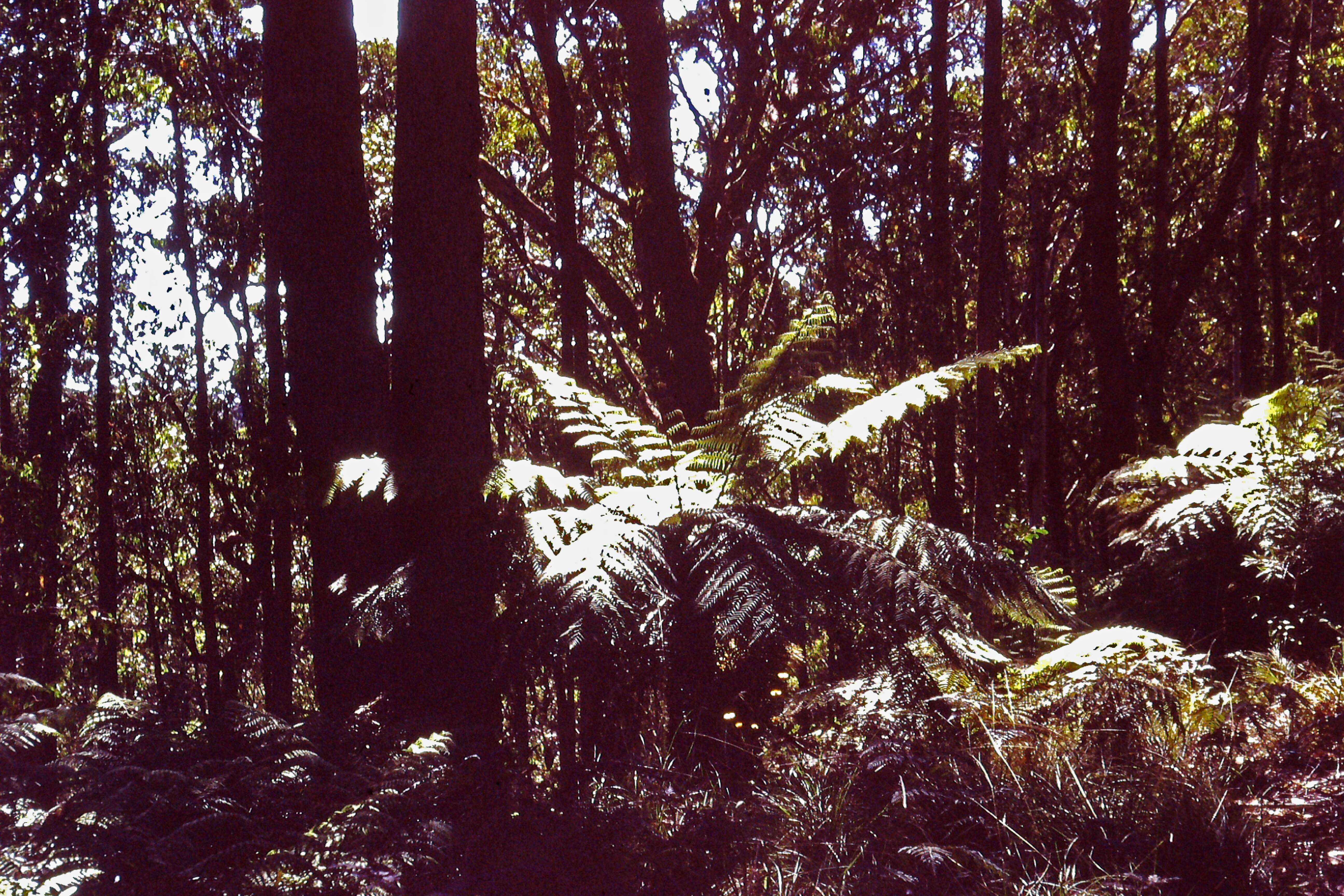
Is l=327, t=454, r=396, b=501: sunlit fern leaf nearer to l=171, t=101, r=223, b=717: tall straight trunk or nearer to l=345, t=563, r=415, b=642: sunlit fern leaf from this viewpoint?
l=345, t=563, r=415, b=642: sunlit fern leaf

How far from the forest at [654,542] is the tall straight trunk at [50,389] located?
3.4 inches

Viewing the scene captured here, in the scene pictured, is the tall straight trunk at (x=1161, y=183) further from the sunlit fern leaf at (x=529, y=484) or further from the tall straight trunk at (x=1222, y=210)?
the sunlit fern leaf at (x=529, y=484)

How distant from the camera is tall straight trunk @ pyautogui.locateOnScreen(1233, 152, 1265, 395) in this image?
9.88 metres

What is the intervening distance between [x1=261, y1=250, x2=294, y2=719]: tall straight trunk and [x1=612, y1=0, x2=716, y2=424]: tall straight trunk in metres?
2.22

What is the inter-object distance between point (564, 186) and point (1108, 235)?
Answer: 4290 mm

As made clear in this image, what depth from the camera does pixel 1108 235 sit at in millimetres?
7840

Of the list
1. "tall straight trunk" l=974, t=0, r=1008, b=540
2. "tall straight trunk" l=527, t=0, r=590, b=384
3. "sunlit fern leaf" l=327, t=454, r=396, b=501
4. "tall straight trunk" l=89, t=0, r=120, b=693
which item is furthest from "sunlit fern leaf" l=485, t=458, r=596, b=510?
"tall straight trunk" l=89, t=0, r=120, b=693

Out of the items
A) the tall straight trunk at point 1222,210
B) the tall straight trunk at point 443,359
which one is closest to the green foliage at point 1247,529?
the tall straight trunk at point 443,359

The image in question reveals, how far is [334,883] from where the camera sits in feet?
6.97

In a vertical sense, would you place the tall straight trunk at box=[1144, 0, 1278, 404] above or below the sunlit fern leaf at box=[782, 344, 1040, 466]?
above

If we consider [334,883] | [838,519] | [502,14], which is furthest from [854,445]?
[502,14]

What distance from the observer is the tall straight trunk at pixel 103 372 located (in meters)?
8.74

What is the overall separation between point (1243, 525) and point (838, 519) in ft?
6.81

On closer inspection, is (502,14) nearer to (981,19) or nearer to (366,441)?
(981,19)
